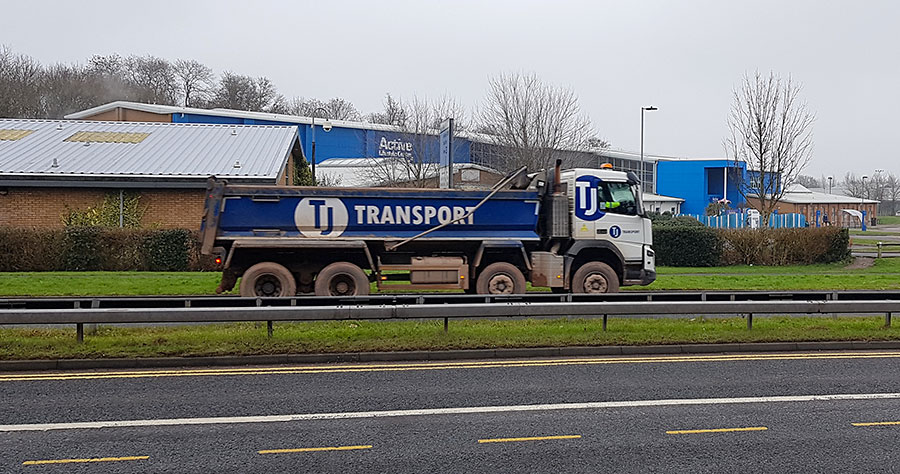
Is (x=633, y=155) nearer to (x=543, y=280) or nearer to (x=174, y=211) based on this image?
(x=174, y=211)

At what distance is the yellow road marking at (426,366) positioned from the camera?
8.44 meters

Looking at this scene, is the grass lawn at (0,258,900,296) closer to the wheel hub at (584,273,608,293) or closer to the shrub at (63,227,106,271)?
the shrub at (63,227,106,271)

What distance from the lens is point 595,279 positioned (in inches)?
610

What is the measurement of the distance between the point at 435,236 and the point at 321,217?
231 centimetres

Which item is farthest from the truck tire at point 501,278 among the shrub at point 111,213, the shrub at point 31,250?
the shrub at point 111,213

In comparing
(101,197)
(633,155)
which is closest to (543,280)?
(101,197)

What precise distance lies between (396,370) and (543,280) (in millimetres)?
6893

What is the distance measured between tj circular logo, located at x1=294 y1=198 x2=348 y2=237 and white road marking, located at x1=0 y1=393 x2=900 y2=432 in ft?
26.2

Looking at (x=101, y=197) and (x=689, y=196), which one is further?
(x=689, y=196)

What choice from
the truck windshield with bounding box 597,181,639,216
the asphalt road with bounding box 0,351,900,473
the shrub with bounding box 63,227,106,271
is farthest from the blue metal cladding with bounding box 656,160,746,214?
the asphalt road with bounding box 0,351,900,473

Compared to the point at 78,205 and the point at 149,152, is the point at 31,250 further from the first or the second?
the point at 149,152

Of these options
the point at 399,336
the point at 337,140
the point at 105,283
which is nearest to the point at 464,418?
the point at 399,336

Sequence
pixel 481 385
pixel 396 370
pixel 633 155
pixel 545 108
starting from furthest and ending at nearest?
1. pixel 633 155
2. pixel 545 108
3. pixel 396 370
4. pixel 481 385

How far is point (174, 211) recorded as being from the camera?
24.8m
